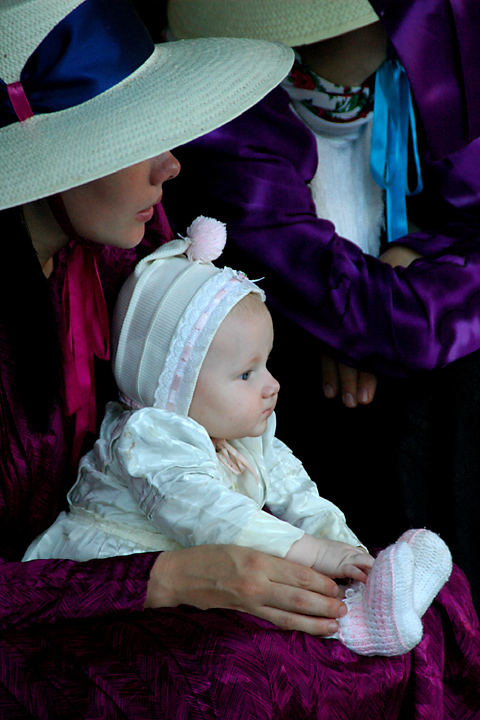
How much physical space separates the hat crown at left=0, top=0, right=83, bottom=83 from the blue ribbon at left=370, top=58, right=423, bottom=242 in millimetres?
760

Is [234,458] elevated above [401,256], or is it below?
below

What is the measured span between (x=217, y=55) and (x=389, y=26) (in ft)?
1.33

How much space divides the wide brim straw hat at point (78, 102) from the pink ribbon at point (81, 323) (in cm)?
27

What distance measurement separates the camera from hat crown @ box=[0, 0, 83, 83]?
3.20ft

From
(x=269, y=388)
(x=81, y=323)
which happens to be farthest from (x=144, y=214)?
(x=269, y=388)

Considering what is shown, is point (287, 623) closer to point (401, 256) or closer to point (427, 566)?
point (427, 566)

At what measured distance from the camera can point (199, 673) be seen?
97 centimetres

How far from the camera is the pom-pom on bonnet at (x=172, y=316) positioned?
1.21 meters

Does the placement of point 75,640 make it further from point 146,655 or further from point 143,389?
point 143,389

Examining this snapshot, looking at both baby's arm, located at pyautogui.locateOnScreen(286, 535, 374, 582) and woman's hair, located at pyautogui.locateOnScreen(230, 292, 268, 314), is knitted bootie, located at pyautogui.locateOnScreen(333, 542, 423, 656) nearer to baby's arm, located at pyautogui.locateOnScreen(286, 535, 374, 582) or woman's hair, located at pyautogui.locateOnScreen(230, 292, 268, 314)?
baby's arm, located at pyautogui.locateOnScreen(286, 535, 374, 582)

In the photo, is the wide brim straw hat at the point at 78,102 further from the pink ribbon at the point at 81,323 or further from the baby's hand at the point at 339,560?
the baby's hand at the point at 339,560

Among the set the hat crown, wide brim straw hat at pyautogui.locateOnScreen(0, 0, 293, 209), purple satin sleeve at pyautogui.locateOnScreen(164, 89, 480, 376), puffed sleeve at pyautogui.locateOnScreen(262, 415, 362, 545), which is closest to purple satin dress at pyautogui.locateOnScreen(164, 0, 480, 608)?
purple satin sleeve at pyautogui.locateOnScreen(164, 89, 480, 376)

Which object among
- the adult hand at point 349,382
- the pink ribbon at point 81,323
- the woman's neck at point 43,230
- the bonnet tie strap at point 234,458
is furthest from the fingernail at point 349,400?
the woman's neck at point 43,230

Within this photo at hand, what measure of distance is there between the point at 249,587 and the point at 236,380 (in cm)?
32
